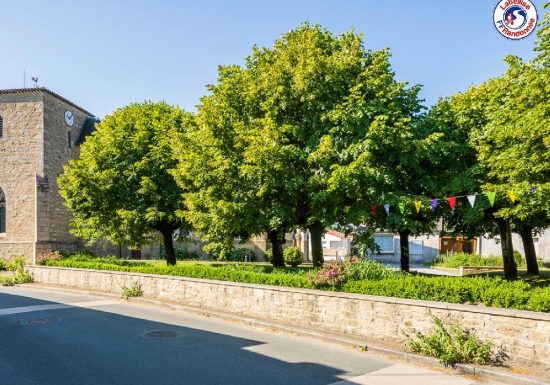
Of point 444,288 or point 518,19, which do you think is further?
point 518,19

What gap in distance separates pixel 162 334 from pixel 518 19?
15210 mm

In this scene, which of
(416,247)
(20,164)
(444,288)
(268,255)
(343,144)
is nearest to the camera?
(444,288)

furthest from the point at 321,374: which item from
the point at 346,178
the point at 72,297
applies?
the point at 72,297

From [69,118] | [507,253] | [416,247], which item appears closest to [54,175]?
[69,118]

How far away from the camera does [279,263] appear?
71.0 ft

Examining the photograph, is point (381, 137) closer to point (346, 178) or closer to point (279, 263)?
point (346, 178)

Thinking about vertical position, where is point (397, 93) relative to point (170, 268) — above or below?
above

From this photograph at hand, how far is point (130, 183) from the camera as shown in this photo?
76.9 feet

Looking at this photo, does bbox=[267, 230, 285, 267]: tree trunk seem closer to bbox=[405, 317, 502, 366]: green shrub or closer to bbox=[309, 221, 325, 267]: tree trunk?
bbox=[309, 221, 325, 267]: tree trunk

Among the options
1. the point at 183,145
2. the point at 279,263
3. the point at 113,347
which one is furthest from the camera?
the point at 279,263

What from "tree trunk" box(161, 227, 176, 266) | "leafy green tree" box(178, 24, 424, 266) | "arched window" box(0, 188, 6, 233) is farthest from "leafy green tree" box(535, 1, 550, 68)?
"arched window" box(0, 188, 6, 233)

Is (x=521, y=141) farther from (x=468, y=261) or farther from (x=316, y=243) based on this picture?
(x=468, y=261)

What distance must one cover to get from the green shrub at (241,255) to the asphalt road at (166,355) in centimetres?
2439

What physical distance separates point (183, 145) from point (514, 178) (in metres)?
13.1
